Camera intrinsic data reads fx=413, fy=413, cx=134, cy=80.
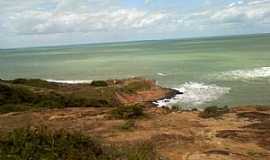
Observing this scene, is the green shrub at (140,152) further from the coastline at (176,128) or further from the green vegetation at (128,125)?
the green vegetation at (128,125)

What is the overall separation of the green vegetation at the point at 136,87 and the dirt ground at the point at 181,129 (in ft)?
60.9

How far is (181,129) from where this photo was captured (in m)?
16.8

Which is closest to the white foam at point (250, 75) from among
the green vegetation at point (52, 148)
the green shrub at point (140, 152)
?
the green shrub at point (140, 152)

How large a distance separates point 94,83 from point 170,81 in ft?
45.5

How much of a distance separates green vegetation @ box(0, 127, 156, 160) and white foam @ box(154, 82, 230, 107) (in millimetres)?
24574

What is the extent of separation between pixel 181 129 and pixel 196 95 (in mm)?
23956

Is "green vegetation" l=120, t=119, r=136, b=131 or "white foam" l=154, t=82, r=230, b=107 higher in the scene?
"green vegetation" l=120, t=119, r=136, b=131

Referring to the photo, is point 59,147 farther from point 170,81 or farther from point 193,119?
point 170,81

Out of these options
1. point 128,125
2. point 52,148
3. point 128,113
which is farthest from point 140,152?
point 128,113

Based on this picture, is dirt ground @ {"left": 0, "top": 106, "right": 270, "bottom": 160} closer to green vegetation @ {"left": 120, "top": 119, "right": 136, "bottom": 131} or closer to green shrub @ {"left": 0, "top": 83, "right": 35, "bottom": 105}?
green vegetation @ {"left": 120, "top": 119, "right": 136, "bottom": 131}

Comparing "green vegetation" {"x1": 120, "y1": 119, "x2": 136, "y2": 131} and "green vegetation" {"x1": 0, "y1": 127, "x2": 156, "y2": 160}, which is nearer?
"green vegetation" {"x1": 0, "y1": 127, "x2": 156, "y2": 160}

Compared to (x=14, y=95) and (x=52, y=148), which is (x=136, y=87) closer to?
(x=14, y=95)

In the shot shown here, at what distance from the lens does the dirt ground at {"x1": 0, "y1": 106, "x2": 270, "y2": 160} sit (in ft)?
44.7

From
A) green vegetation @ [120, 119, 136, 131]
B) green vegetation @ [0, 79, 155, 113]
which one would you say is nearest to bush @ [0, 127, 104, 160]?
green vegetation @ [120, 119, 136, 131]
